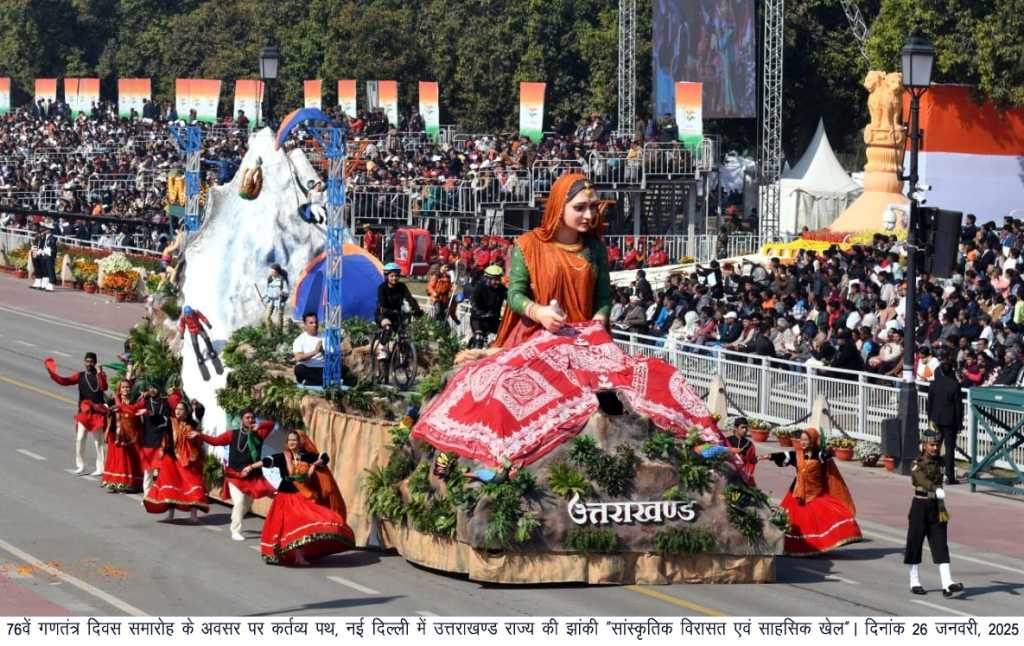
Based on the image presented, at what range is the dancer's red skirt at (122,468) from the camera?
2642 centimetres

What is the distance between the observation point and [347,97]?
236 feet

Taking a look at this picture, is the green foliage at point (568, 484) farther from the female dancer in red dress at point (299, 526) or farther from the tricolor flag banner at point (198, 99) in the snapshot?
the tricolor flag banner at point (198, 99)

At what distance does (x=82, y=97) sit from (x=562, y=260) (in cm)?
6648

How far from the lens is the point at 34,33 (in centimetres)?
11194

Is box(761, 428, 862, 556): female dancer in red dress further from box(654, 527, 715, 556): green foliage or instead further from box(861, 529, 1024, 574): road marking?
box(654, 527, 715, 556): green foliage

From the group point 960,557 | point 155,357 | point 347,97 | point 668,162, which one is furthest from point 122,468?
point 347,97

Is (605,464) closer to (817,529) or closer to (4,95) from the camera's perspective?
(817,529)

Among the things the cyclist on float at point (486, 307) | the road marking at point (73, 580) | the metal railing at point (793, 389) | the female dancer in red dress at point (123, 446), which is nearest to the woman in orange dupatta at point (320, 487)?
the road marking at point (73, 580)

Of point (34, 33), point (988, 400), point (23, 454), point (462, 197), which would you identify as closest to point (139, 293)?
point (462, 197)

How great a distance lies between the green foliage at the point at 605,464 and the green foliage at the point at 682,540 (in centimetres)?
58

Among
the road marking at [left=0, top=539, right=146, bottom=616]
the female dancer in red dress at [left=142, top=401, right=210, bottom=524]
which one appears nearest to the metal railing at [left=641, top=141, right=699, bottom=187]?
the female dancer in red dress at [left=142, top=401, right=210, bottom=524]

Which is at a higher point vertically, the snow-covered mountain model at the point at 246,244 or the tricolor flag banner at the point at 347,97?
the tricolor flag banner at the point at 347,97

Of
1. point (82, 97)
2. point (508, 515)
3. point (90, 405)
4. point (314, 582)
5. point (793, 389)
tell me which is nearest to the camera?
point (508, 515)

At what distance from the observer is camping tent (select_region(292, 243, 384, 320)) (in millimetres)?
27781
